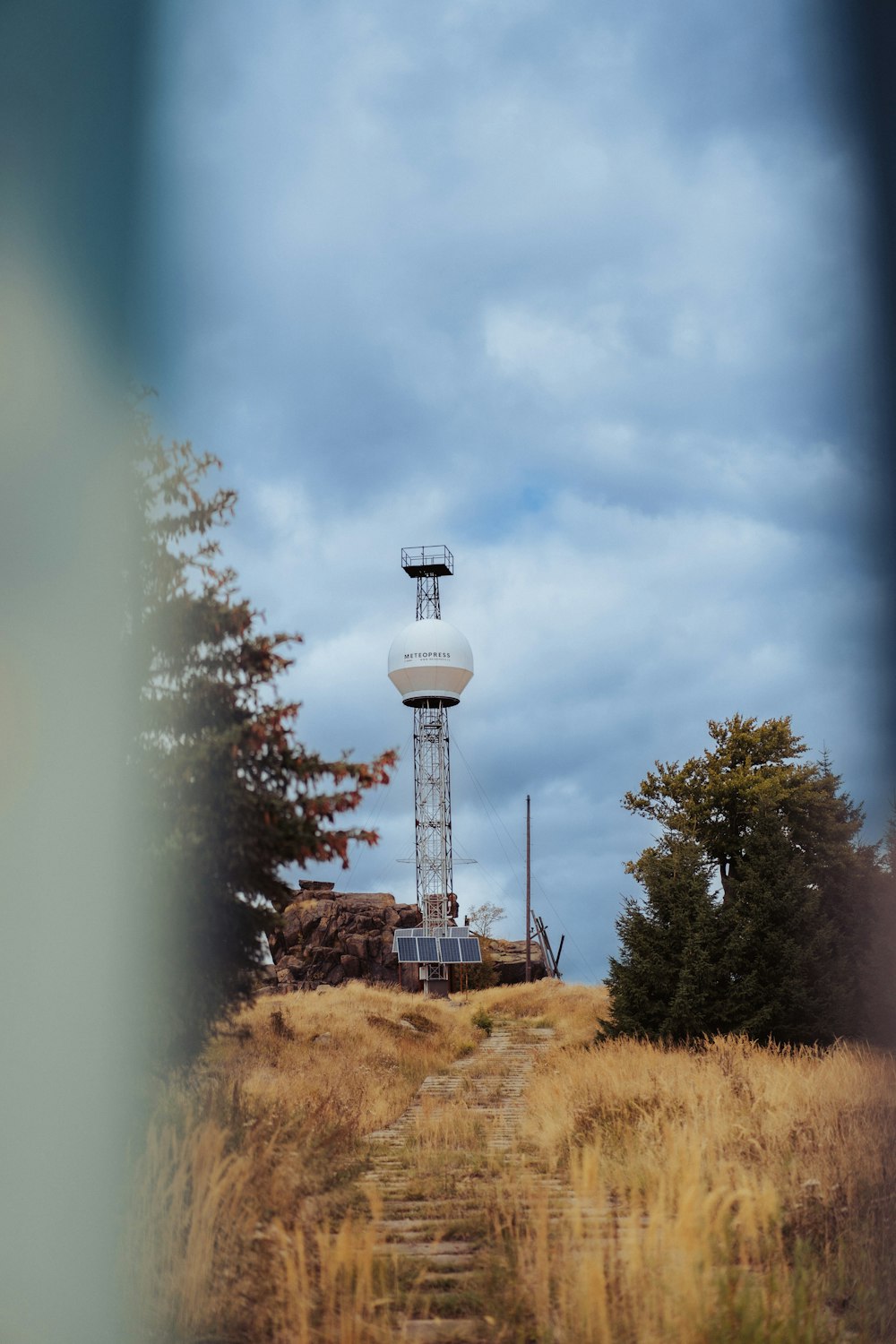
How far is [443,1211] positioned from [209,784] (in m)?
2.74

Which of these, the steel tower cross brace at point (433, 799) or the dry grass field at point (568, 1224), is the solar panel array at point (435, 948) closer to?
the steel tower cross brace at point (433, 799)

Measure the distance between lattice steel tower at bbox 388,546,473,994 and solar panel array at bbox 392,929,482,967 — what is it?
206 millimetres

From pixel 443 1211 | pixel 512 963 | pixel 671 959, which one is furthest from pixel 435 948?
pixel 443 1211

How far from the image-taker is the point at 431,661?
2898 cm

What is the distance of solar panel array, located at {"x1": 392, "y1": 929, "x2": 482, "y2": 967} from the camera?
33.0m

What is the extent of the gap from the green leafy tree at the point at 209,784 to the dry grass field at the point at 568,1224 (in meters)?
0.67

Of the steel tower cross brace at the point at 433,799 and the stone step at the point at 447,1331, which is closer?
the stone step at the point at 447,1331

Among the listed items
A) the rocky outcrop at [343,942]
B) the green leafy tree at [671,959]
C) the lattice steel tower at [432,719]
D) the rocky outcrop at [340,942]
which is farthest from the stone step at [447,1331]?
the rocky outcrop at [340,942]

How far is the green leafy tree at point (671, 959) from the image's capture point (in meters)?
15.1

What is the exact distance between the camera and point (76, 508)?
17.3 ft

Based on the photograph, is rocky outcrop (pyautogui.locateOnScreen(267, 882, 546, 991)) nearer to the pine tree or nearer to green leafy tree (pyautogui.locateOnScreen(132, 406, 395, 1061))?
the pine tree

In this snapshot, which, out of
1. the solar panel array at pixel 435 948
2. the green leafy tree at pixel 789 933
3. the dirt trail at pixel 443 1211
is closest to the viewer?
the dirt trail at pixel 443 1211

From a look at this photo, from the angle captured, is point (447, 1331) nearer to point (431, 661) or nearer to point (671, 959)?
point (671, 959)

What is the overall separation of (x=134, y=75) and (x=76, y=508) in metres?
2.44
